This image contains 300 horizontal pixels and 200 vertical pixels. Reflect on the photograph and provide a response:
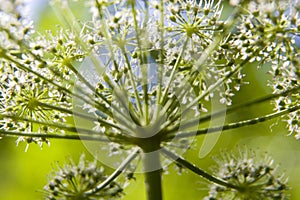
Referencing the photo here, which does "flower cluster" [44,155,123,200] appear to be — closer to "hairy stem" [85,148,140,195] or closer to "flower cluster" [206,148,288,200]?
"hairy stem" [85,148,140,195]

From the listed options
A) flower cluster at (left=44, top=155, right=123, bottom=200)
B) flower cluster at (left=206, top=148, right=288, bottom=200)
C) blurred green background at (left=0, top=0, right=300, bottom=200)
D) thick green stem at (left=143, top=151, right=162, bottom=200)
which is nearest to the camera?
thick green stem at (left=143, top=151, right=162, bottom=200)

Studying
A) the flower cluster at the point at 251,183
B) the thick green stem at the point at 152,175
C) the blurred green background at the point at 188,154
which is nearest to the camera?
the thick green stem at the point at 152,175

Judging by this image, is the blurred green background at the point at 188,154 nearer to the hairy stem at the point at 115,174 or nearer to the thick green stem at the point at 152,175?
the hairy stem at the point at 115,174

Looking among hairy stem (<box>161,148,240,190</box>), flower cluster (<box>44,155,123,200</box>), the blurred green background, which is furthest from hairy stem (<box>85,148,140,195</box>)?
the blurred green background

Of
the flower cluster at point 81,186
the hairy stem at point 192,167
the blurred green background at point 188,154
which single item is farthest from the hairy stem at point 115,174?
the blurred green background at point 188,154

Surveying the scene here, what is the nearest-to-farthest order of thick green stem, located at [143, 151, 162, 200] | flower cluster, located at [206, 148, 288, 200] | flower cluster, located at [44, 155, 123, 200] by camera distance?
1. thick green stem, located at [143, 151, 162, 200]
2. flower cluster, located at [44, 155, 123, 200]
3. flower cluster, located at [206, 148, 288, 200]

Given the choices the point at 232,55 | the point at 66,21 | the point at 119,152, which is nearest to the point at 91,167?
the point at 119,152

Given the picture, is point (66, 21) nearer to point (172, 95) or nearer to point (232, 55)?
point (172, 95)
